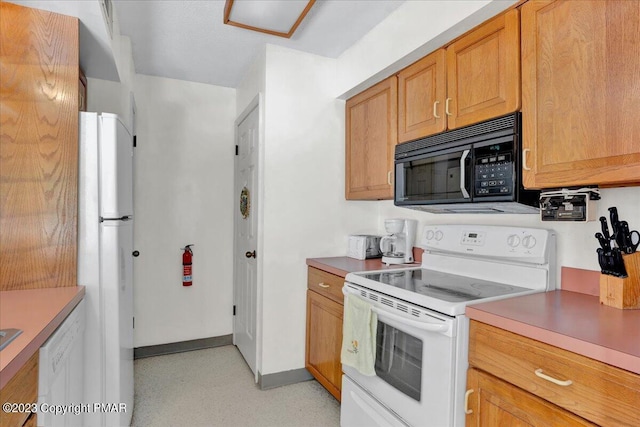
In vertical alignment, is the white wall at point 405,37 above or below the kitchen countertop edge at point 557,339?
above

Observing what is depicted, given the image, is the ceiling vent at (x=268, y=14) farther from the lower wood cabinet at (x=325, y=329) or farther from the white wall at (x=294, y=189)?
the lower wood cabinet at (x=325, y=329)

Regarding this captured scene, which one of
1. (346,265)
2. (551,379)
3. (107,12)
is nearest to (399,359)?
(551,379)

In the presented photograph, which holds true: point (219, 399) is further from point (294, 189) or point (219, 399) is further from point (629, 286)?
point (629, 286)

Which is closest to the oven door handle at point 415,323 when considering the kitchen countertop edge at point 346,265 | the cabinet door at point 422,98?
the kitchen countertop edge at point 346,265

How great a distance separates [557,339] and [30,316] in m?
1.69

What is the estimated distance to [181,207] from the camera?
10.6ft

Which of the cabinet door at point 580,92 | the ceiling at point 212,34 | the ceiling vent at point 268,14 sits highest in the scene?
the ceiling at point 212,34

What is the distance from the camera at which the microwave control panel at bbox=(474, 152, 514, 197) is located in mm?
1550

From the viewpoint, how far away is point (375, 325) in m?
1.76

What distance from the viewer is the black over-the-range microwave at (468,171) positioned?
5.07 feet

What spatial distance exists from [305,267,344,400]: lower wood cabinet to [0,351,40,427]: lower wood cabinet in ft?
4.84

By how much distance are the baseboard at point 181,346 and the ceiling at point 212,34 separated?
233cm

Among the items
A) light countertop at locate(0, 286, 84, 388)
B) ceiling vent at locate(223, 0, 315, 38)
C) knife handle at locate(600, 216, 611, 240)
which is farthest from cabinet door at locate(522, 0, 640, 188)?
light countertop at locate(0, 286, 84, 388)

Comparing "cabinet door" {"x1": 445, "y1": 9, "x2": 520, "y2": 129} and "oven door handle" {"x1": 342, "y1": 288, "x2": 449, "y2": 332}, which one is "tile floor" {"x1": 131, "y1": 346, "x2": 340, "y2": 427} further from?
"cabinet door" {"x1": 445, "y1": 9, "x2": 520, "y2": 129}
